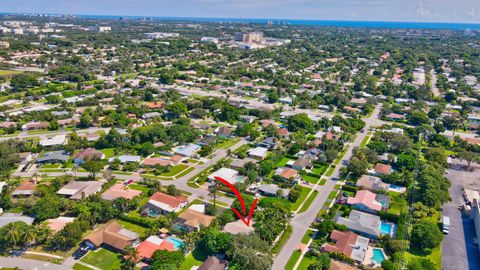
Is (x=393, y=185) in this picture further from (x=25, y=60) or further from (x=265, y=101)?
(x=25, y=60)

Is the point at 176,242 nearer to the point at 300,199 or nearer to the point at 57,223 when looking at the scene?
the point at 57,223

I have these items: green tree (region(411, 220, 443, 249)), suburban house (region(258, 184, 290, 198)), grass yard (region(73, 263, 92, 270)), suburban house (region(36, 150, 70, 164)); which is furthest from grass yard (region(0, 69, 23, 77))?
green tree (region(411, 220, 443, 249))

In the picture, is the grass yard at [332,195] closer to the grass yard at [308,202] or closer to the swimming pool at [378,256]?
the grass yard at [308,202]

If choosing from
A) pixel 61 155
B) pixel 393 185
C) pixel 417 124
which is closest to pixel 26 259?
pixel 61 155

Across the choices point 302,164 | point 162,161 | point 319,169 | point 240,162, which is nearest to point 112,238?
point 162,161

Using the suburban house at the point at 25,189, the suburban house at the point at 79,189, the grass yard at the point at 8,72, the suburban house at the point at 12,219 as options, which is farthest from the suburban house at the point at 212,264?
the grass yard at the point at 8,72
